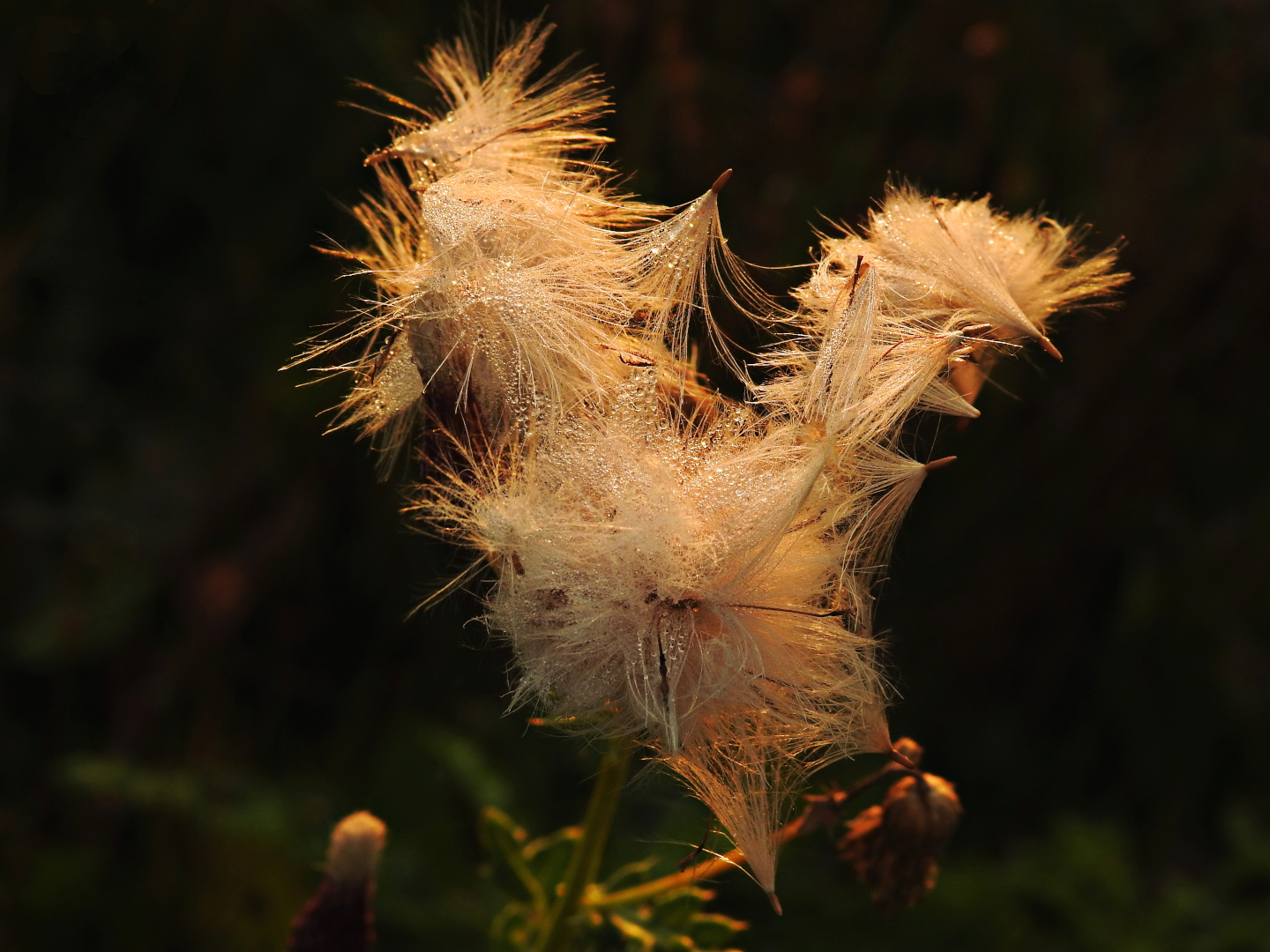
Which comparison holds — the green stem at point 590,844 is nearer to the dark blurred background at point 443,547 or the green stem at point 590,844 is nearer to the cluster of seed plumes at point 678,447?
the cluster of seed plumes at point 678,447

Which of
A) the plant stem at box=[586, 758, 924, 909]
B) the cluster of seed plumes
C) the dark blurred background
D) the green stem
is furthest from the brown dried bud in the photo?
the dark blurred background

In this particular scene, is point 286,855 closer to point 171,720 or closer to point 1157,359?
point 171,720

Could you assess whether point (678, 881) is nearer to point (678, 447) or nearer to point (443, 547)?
point (678, 447)

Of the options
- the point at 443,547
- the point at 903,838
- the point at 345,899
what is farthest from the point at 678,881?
the point at 443,547

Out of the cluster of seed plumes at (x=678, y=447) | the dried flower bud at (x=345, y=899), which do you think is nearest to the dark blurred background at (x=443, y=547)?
the dried flower bud at (x=345, y=899)

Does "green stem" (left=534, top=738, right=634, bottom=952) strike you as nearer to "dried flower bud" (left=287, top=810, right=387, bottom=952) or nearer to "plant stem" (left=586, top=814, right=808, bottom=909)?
"plant stem" (left=586, top=814, right=808, bottom=909)

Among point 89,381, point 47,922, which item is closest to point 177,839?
point 47,922

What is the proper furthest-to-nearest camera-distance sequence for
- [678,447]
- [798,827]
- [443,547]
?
[443,547], [798,827], [678,447]
